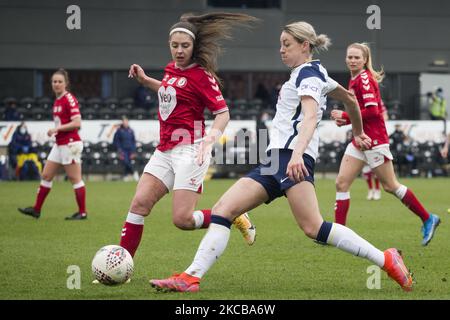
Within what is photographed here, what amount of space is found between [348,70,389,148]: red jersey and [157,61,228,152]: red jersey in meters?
3.35

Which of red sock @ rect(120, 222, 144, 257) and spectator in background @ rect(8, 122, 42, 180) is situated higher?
red sock @ rect(120, 222, 144, 257)

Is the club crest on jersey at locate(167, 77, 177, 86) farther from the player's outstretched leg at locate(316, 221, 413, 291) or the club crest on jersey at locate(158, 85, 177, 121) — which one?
the player's outstretched leg at locate(316, 221, 413, 291)

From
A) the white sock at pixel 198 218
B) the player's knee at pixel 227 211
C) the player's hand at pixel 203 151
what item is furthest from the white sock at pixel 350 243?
the white sock at pixel 198 218

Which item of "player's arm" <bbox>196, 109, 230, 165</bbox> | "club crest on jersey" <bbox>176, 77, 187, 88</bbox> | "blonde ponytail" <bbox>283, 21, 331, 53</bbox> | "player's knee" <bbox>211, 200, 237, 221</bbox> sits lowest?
"player's knee" <bbox>211, 200, 237, 221</bbox>

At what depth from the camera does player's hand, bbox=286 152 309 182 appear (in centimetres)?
697

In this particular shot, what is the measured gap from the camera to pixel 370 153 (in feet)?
37.8

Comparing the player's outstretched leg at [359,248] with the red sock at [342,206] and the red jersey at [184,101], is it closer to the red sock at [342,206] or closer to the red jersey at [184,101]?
the red jersey at [184,101]

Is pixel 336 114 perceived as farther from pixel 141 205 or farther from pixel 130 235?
pixel 130 235

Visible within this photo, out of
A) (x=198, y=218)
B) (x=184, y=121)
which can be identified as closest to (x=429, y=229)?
(x=198, y=218)

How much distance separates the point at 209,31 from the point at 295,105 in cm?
131

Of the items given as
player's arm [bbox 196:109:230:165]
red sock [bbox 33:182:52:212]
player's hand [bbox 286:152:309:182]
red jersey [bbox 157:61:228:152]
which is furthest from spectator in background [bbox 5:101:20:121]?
player's hand [bbox 286:152:309:182]

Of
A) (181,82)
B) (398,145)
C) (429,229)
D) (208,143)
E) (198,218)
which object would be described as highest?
(181,82)

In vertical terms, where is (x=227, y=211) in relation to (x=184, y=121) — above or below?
below
